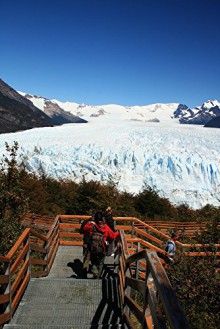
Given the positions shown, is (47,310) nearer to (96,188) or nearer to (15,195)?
(15,195)

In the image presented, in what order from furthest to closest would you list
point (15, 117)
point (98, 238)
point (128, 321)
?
point (15, 117) < point (98, 238) < point (128, 321)

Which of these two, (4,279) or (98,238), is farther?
(98,238)

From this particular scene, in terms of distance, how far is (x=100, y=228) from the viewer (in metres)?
6.53

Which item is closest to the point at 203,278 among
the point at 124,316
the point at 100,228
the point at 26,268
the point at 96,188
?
the point at 124,316

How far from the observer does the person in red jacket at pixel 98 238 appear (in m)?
6.44

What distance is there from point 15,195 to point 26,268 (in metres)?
3.12

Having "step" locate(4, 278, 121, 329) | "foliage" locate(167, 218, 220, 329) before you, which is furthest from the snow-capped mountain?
"foliage" locate(167, 218, 220, 329)

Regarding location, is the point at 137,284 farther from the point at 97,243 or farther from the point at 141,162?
the point at 141,162

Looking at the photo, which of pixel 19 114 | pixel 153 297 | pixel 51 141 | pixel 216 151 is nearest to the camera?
pixel 153 297

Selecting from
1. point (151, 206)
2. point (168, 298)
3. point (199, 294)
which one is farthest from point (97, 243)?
point (151, 206)

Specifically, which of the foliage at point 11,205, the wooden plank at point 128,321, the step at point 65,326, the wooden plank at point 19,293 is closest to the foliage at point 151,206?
the foliage at point 11,205

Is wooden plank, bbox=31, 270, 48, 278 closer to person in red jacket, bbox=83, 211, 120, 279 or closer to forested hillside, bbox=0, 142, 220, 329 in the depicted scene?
forested hillside, bbox=0, 142, 220, 329

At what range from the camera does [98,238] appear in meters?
6.43

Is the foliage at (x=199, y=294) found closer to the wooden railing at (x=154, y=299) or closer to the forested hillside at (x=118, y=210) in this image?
the forested hillside at (x=118, y=210)
